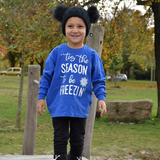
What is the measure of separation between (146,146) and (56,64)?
4222mm

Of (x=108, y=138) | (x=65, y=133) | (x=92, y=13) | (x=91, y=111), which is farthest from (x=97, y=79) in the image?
(x=108, y=138)

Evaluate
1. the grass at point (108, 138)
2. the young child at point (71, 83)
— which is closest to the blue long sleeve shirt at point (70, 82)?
the young child at point (71, 83)

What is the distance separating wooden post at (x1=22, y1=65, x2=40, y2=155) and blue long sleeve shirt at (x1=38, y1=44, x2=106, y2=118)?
1.46 metres

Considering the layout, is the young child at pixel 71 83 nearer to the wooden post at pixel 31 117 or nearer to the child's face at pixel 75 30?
the child's face at pixel 75 30

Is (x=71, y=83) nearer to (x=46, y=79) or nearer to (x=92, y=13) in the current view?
(x=46, y=79)

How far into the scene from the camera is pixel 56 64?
277 cm

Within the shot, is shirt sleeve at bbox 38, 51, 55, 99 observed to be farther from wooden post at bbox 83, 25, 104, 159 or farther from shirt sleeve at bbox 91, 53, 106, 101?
wooden post at bbox 83, 25, 104, 159

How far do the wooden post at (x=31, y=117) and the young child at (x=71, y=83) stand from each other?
1460 mm

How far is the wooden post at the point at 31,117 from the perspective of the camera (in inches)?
164

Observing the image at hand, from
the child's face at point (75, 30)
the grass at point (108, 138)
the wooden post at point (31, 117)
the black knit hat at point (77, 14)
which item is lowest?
the grass at point (108, 138)

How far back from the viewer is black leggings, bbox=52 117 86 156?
2.74 meters

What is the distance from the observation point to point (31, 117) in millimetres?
4281

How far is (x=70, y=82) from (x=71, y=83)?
0.05ft

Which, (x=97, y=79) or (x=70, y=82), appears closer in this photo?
(x=70, y=82)
